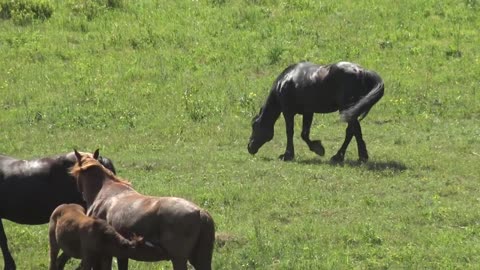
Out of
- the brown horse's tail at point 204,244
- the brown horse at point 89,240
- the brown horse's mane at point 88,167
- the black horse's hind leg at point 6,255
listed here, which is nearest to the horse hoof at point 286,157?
the black horse's hind leg at point 6,255

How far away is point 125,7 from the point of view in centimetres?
2819

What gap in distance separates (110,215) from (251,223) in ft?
11.5

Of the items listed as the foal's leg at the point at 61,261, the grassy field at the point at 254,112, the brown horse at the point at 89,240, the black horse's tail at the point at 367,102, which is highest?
the brown horse at the point at 89,240

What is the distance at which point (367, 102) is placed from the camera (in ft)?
58.6

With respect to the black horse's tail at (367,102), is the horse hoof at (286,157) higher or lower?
lower

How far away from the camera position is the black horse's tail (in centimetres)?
1786

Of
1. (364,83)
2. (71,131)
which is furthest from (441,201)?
(71,131)

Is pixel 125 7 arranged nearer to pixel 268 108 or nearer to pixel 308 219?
pixel 268 108

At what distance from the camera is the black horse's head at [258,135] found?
19.5 metres

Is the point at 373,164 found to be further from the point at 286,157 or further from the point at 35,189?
the point at 35,189

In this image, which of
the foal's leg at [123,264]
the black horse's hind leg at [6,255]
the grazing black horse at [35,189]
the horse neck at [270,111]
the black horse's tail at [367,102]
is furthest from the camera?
the horse neck at [270,111]

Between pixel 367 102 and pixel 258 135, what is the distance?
2.52 metres

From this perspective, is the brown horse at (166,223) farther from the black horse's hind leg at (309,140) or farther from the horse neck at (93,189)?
the black horse's hind leg at (309,140)

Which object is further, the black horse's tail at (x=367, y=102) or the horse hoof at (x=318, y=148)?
the horse hoof at (x=318, y=148)
